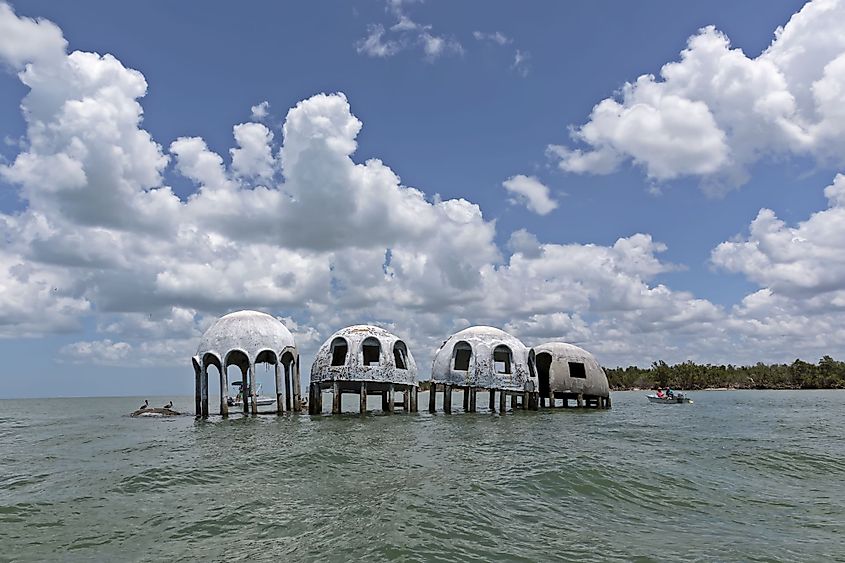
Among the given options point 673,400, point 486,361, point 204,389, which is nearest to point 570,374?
point 486,361

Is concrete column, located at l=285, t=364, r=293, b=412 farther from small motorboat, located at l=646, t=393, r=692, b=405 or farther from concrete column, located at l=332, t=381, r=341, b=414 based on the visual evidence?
small motorboat, located at l=646, t=393, r=692, b=405

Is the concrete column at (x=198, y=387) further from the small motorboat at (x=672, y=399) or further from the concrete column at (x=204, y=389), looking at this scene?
the small motorboat at (x=672, y=399)

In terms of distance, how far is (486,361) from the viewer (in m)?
39.9

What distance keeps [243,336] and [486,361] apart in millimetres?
16071

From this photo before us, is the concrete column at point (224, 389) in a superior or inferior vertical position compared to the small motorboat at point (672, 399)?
superior

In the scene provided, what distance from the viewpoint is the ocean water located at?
11445mm

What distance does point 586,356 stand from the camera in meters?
48.7

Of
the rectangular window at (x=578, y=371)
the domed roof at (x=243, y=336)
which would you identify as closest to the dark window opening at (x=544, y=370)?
the rectangular window at (x=578, y=371)

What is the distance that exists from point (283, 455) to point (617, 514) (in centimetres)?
1270

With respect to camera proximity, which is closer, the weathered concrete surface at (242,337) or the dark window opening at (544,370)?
the weathered concrete surface at (242,337)

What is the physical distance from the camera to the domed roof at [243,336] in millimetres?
38438

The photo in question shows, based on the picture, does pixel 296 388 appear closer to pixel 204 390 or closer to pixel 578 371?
pixel 204 390

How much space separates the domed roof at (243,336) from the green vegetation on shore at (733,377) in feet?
300

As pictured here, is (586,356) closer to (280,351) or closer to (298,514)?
(280,351)
